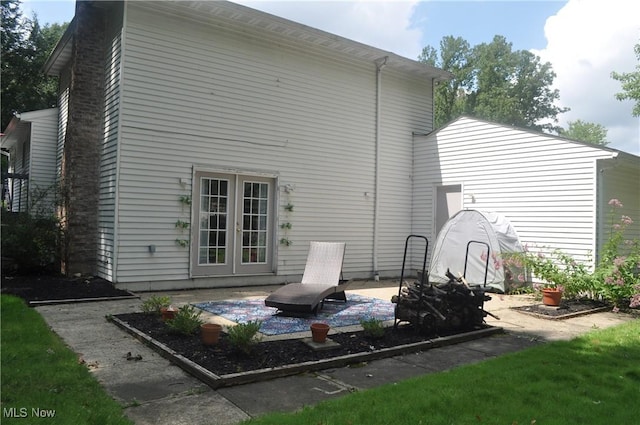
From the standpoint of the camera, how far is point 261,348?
493 cm

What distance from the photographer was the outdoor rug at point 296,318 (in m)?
6.30

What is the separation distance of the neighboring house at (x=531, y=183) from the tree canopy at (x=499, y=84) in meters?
27.7

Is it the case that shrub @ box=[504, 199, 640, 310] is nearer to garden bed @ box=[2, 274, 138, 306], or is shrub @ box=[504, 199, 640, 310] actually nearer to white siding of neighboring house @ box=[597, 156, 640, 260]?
white siding of neighboring house @ box=[597, 156, 640, 260]

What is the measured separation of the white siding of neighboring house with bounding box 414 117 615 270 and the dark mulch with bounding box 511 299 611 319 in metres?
1.06

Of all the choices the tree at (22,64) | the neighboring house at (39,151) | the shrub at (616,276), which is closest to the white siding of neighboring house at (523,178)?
the shrub at (616,276)

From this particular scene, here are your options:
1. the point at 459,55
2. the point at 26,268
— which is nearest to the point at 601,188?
A: the point at 26,268

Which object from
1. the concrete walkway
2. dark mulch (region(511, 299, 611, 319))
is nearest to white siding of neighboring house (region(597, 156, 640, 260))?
dark mulch (region(511, 299, 611, 319))

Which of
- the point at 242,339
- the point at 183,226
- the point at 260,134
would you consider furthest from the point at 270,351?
the point at 260,134

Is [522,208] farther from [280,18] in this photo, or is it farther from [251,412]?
[251,412]

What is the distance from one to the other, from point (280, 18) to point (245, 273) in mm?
5788

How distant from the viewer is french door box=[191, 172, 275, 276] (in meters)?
9.60

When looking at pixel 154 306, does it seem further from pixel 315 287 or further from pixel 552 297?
pixel 552 297

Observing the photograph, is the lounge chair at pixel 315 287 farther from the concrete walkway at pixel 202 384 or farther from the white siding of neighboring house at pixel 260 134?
the white siding of neighboring house at pixel 260 134

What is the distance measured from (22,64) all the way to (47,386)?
72.4ft
